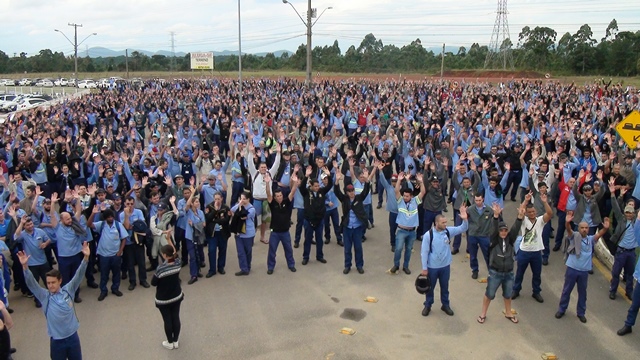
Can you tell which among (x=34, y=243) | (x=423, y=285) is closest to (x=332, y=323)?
(x=423, y=285)

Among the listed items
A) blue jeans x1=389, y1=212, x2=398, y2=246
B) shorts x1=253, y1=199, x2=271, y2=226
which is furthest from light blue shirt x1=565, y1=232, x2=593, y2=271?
shorts x1=253, y1=199, x2=271, y2=226

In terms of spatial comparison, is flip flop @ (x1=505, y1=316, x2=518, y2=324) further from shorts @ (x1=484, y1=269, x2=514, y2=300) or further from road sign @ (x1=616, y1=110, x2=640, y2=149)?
road sign @ (x1=616, y1=110, x2=640, y2=149)

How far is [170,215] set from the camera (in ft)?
26.7

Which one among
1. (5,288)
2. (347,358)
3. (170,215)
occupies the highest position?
(170,215)

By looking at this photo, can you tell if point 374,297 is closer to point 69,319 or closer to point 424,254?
point 424,254

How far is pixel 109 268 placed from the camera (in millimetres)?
7910

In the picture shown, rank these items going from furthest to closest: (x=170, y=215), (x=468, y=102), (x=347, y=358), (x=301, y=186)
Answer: (x=468, y=102) < (x=301, y=186) < (x=170, y=215) < (x=347, y=358)

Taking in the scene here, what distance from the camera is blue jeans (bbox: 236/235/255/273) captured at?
8570 mm

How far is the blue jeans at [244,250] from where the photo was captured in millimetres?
8570

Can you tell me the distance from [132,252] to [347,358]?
3937 millimetres

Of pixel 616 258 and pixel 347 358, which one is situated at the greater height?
pixel 616 258

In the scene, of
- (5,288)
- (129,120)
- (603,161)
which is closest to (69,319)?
(5,288)

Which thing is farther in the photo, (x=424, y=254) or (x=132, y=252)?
(x=132, y=252)

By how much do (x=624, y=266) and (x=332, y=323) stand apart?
4.36 m
